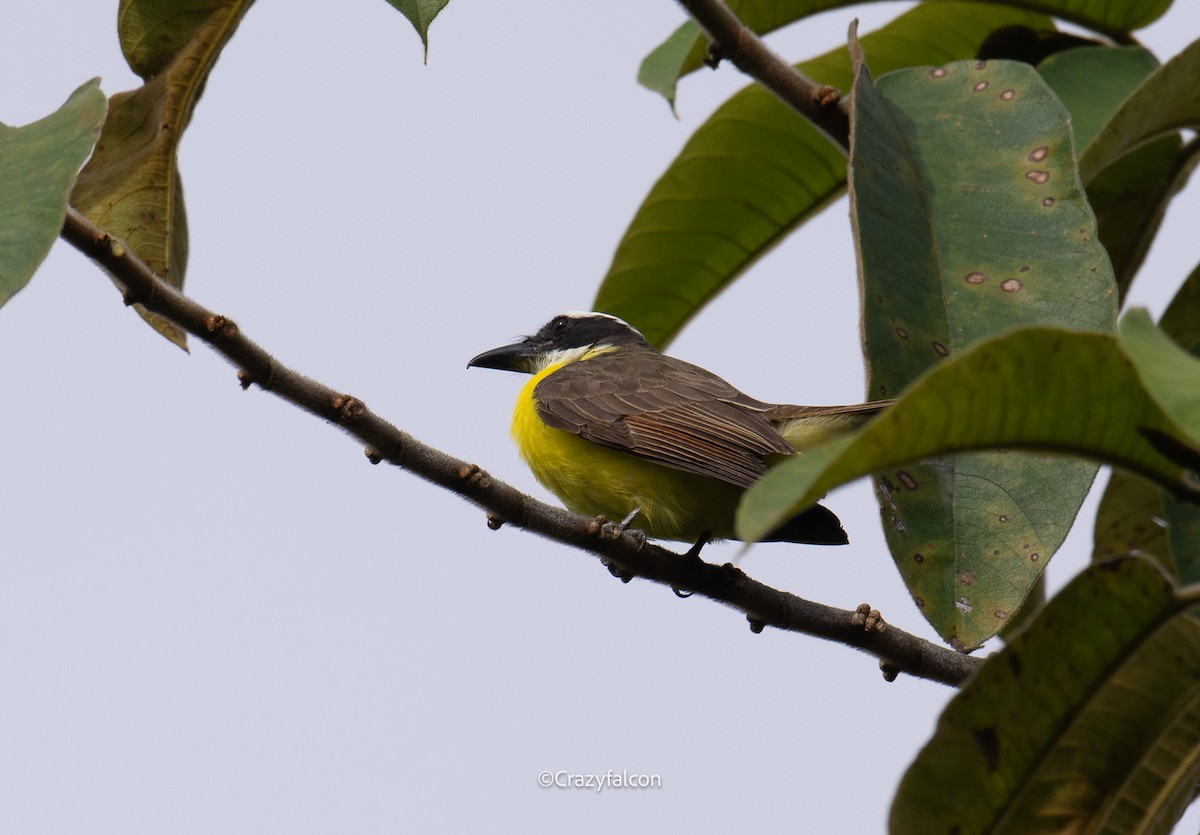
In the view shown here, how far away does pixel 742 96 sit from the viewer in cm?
361

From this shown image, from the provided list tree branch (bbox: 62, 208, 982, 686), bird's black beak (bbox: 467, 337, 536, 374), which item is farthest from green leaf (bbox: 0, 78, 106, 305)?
bird's black beak (bbox: 467, 337, 536, 374)

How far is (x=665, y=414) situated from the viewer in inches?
162

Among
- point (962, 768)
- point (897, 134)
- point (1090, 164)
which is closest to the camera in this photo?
point (962, 768)

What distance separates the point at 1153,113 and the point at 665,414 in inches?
64.3

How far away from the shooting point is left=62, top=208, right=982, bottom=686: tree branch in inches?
81.1

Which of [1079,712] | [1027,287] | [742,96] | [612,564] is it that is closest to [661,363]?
[742,96]

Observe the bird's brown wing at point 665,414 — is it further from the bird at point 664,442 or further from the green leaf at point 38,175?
the green leaf at point 38,175

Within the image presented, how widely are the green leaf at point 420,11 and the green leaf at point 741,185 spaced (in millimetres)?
1858

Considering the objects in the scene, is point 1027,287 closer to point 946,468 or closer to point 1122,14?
point 946,468

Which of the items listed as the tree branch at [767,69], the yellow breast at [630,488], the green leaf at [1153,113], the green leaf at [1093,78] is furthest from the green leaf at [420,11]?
the yellow breast at [630,488]

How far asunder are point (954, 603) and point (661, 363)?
2464 mm

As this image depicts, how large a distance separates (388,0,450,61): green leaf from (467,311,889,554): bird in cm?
181

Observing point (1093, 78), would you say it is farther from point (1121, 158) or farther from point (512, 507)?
point (512, 507)

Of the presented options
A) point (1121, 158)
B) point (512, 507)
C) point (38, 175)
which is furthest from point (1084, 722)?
point (1121, 158)
